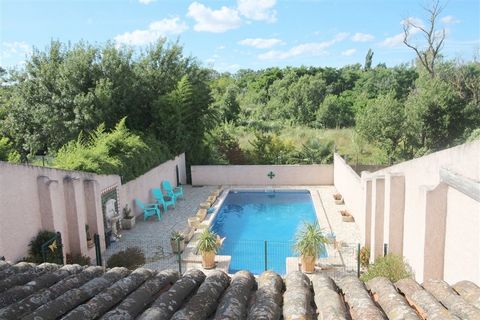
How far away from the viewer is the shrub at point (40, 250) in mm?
10562

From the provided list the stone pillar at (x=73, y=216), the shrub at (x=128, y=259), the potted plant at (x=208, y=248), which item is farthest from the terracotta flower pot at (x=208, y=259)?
the stone pillar at (x=73, y=216)

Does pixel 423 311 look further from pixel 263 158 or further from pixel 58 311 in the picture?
pixel 263 158

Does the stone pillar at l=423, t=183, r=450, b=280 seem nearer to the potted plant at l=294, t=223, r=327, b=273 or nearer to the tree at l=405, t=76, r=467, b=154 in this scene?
the potted plant at l=294, t=223, r=327, b=273

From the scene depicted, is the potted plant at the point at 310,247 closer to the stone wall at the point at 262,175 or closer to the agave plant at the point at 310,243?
the agave plant at the point at 310,243

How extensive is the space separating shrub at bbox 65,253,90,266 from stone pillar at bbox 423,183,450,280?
371 inches

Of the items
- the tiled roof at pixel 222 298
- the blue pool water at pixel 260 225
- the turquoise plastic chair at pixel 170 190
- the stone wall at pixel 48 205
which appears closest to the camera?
the tiled roof at pixel 222 298

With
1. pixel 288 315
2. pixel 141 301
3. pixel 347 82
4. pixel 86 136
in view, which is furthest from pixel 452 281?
pixel 347 82

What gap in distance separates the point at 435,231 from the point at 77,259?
9927 millimetres

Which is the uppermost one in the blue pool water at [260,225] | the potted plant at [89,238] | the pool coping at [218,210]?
the potted plant at [89,238]

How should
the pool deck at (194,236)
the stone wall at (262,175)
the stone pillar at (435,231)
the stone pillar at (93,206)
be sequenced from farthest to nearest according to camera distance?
1. the stone wall at (262,175)
2. the stone pillar at (93,206)
3. the pool deck at (194,236)
4. the stone pillar at (435,231)

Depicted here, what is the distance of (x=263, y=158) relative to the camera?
2520cm

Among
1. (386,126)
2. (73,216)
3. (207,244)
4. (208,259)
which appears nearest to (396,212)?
(207,244)

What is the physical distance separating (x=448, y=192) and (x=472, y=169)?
1.27 meters

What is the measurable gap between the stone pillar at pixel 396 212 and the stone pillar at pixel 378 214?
984 millimetres
